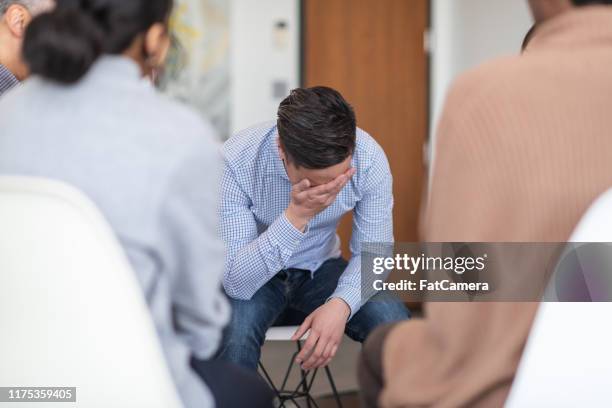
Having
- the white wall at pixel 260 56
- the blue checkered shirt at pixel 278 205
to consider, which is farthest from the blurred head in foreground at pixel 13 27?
the white wall at pixel 260 56

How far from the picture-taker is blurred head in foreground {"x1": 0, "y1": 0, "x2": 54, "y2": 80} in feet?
6.93

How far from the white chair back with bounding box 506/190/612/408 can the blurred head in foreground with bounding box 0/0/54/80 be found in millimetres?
1592

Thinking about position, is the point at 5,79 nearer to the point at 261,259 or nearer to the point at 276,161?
the point at 276,161

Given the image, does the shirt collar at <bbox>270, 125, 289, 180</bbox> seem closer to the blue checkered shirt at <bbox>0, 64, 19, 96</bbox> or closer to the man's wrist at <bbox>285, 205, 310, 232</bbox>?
the man's wrist at <bbox>285, 205, 310, 232</bbox>

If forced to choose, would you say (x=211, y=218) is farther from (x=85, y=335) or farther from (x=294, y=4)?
(x=294, y=4)

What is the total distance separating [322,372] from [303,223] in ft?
5.77

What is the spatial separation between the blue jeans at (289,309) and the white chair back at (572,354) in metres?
1.12

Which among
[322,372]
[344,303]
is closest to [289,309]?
[344,303]

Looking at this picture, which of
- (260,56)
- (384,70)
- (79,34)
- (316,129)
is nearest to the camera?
(79,34)

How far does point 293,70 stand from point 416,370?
3.89 metres

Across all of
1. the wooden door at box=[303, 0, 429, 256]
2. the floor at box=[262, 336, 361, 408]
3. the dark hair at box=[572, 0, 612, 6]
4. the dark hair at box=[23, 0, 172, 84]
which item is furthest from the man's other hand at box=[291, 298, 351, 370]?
the wooden door at box=[303, 0, 429, 256]

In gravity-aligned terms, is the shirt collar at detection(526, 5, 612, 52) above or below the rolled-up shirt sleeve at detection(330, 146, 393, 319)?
above

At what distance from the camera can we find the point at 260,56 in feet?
15.7

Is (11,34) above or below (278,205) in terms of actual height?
above
